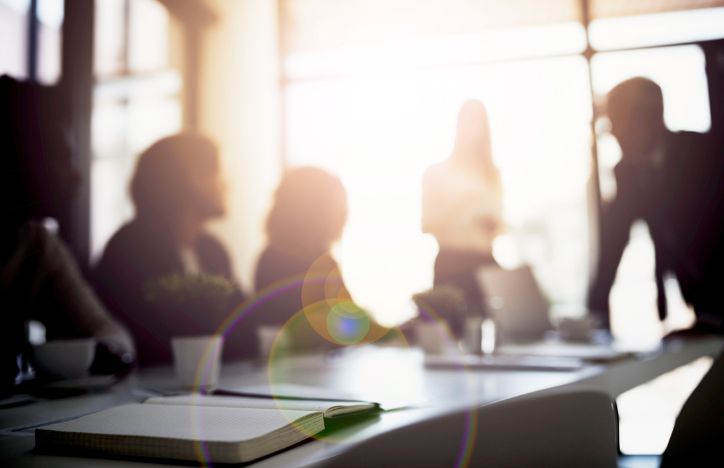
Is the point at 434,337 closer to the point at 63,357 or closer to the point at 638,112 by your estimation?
the point at 63,357

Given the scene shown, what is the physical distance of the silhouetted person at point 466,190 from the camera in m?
3.28

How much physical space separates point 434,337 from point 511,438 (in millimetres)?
1194

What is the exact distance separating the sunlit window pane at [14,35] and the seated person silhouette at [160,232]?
0.60m

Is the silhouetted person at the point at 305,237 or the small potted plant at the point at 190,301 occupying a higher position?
the silhouetted person at the point at 305,237

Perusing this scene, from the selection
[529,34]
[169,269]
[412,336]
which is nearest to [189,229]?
[169,269]

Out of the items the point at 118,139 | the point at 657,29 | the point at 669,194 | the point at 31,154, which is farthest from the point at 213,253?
the point at 657,29

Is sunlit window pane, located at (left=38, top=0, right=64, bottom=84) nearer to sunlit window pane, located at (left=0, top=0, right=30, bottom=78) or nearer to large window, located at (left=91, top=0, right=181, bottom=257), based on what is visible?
sunlit window pane, located at (left=0, top=0, right=30, bottom=78)

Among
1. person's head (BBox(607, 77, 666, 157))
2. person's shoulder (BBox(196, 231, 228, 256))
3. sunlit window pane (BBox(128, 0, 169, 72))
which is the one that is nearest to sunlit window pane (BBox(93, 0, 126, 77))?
sunlit window pane (BBox(128, 0, 169, 72))

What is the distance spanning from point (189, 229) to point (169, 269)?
43 cm

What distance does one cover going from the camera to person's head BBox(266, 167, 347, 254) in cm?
301

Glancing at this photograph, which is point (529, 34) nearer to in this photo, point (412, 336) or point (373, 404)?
point (412, 336)

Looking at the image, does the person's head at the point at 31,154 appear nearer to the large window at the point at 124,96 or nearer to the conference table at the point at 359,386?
the conference table at the point at 359,386

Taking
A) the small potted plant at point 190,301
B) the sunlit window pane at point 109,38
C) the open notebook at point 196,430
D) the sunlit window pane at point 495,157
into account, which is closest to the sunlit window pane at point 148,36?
the sunlit window pane at point 109,38

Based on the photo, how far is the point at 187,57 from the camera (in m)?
4.41
